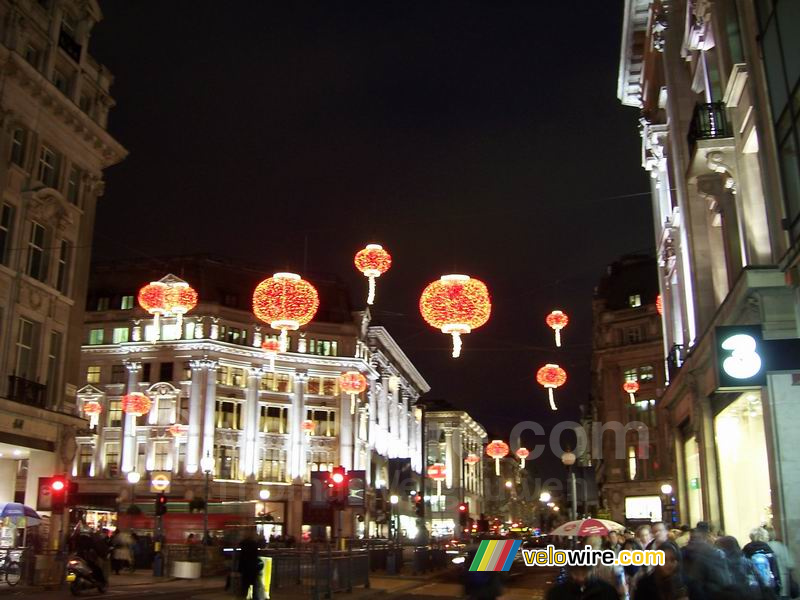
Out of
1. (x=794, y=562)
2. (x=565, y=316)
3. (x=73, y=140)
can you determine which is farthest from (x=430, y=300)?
(x=73, y=140)

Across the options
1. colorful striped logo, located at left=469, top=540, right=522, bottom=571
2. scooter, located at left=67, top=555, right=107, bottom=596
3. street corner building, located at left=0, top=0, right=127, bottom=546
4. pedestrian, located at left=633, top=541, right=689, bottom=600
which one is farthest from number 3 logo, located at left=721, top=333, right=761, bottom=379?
street corner building, located at left=0, top=0, right=127, bottom=546

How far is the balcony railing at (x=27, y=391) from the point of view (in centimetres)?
2636

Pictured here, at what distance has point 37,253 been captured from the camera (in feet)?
93.4

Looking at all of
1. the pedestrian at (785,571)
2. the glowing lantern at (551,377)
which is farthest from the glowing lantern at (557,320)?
the pedestrian at (785,571)

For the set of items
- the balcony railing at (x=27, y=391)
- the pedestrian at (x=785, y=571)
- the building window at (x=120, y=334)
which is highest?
the building window at (x=120, y=334)

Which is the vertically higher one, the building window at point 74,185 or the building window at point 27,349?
the building window at point 74,185

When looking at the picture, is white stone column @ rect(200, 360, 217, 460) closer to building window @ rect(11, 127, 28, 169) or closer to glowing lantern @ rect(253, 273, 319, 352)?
building window @ rect(11, 127, 28, 169)

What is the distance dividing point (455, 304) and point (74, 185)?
1951 cm

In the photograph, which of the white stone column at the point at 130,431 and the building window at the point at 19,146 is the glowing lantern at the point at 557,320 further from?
the white stone column at the point at 130,431

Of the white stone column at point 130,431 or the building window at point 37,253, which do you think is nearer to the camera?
the building window at point 37,253

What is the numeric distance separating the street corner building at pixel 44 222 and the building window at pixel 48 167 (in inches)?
1.4

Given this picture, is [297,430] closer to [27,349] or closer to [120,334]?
[120,334]

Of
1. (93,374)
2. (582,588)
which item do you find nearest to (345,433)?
(93,374)

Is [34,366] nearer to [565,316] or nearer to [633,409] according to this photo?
[565,316]
